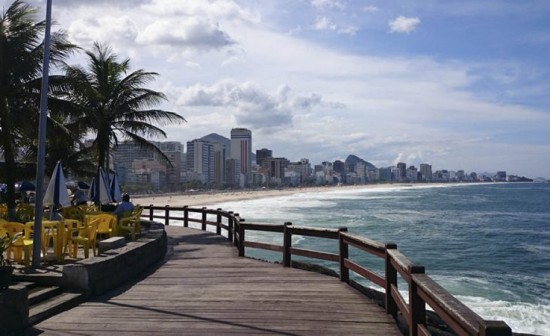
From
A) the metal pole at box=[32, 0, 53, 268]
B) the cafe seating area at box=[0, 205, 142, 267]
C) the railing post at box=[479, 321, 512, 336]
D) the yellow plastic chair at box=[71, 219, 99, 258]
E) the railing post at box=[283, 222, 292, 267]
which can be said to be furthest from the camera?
the railing post at box=[283, 222, 292, 267]

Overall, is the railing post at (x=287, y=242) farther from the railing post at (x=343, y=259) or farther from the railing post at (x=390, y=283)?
the railing post at (x=390, y=283)

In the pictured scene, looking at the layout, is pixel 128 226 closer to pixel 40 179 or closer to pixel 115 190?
pixel 40 179

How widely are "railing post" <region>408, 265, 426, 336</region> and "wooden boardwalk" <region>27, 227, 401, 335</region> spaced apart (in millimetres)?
700

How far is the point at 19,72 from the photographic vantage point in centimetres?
1533

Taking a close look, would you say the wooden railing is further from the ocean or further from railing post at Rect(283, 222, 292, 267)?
the ocean

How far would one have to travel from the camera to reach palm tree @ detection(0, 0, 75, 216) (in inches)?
602

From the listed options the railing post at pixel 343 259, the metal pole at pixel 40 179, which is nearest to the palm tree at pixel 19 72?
the metal pole at pixel 40 179

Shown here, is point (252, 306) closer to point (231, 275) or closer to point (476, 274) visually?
point (231, 275)

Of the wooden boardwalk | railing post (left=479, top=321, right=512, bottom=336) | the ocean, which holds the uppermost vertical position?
railing post (left=479, top=321, right=512, bottom=336)

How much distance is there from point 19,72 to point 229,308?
12173mm

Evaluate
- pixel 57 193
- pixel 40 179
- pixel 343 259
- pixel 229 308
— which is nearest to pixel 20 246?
pixel 40 179

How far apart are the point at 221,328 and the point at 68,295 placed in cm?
239

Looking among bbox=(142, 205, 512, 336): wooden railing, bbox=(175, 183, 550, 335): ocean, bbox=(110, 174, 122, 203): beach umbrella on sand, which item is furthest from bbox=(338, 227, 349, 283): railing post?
bbox=(110, 174, 122, 203): beach umbrella on sand

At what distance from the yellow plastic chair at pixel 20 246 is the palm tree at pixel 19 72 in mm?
5963
